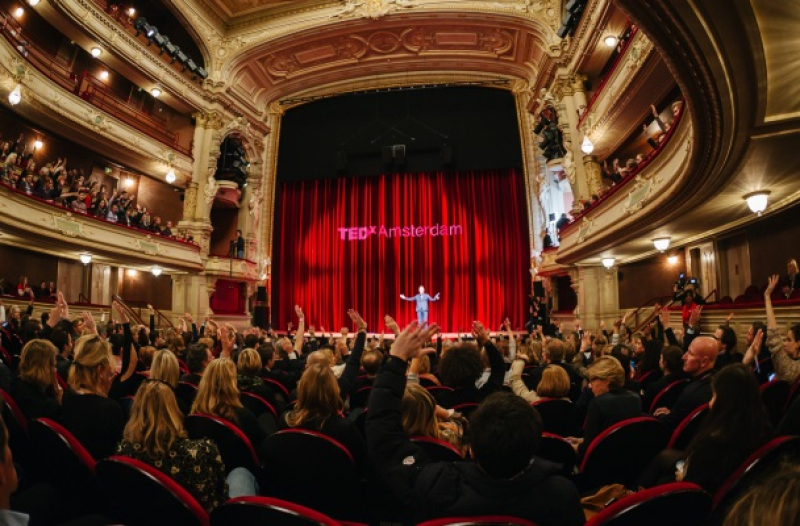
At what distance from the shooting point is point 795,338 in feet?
12.1

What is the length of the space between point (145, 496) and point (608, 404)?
2.23 m

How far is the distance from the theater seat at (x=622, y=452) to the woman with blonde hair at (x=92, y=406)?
2.31 m

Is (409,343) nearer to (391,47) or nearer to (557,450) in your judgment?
(557,450)

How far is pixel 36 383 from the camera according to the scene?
9.00 feet

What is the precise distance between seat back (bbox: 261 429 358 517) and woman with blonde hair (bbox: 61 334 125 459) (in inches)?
33.2

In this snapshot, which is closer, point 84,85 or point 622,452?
point 622,452

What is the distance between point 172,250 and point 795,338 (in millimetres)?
14125

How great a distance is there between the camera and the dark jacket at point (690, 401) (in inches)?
107

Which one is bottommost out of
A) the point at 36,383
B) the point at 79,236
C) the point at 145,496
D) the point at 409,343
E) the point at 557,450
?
the point at 557,450

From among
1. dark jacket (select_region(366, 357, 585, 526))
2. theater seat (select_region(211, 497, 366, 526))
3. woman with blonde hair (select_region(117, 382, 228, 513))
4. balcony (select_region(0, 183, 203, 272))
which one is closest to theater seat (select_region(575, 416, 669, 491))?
dark jacket (select_region(366, 357, 585, 526))

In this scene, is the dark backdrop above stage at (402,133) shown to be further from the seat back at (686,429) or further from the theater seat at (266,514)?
the theater seat at (266,514)

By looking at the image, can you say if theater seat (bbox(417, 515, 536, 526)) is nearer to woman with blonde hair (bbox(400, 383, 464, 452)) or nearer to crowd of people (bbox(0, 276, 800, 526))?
crowd of people (bbox(0, 276, 800, 526))

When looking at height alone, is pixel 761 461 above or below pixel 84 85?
below

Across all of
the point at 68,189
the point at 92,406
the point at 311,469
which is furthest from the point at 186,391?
the point at 68,189
